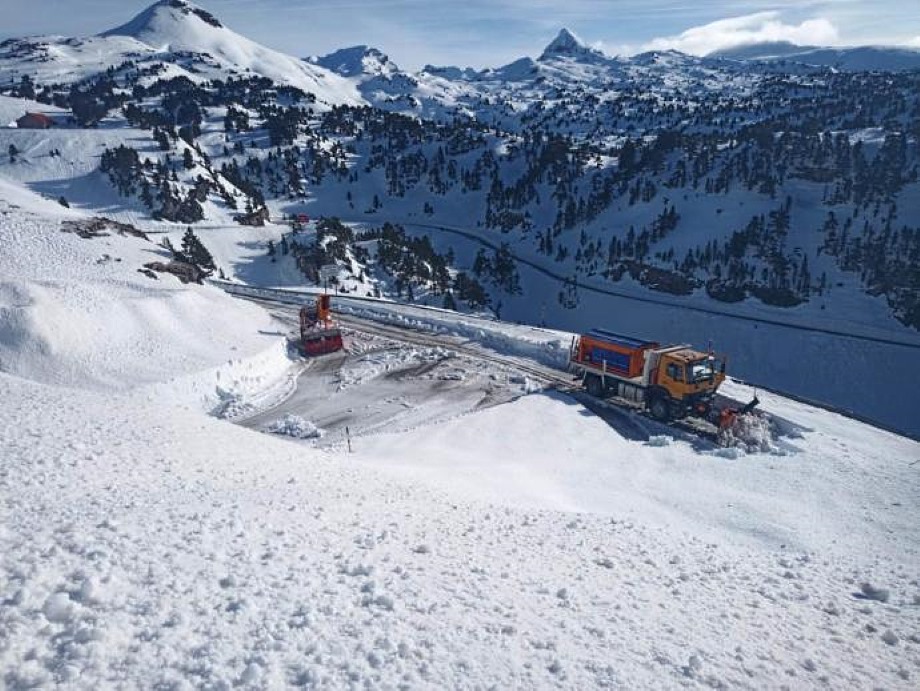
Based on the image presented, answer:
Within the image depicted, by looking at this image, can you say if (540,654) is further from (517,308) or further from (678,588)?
(517,308)

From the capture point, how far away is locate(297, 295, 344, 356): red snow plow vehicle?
115 feet

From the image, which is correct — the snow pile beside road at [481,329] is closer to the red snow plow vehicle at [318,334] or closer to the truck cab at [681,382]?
the red snow plow vehicle at [318,334]

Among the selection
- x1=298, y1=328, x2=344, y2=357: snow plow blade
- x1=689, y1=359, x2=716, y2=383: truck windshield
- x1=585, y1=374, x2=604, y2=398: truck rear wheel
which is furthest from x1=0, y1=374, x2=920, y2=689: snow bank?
x1=298, y1=328, x2=344, y2=357: snow plow blade

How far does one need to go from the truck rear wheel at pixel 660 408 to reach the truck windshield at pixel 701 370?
66.0 inches

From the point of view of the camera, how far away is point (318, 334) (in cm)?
3506

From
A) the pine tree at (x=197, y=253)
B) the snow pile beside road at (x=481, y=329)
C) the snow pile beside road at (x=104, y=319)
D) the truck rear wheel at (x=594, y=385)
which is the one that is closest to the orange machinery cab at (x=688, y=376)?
the truck rear wheel at (x=594, y=385)

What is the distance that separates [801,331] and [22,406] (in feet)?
228

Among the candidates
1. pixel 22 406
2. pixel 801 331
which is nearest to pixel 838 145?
pixel 801 331

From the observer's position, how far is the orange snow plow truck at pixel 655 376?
26000 millimetres

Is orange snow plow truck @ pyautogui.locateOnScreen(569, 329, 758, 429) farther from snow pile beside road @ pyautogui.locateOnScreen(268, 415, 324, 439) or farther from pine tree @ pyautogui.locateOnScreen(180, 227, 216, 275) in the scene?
pine tree @ pyautogui.locateOnScreen(180, 227, 216, 275)

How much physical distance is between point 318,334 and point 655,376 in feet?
65.4

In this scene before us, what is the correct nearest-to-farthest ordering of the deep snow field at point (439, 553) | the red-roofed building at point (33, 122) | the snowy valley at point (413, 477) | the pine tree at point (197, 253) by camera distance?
the deep snow field at point (439, 553) < the snowy valley at point (413, 477) < the pine tree at point (197, 253) < the red-roofed building at point (33, 122)

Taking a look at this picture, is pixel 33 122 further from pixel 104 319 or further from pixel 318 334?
pixel 318 334

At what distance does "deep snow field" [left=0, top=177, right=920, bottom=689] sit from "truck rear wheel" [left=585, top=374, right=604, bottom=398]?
9.89 ft
